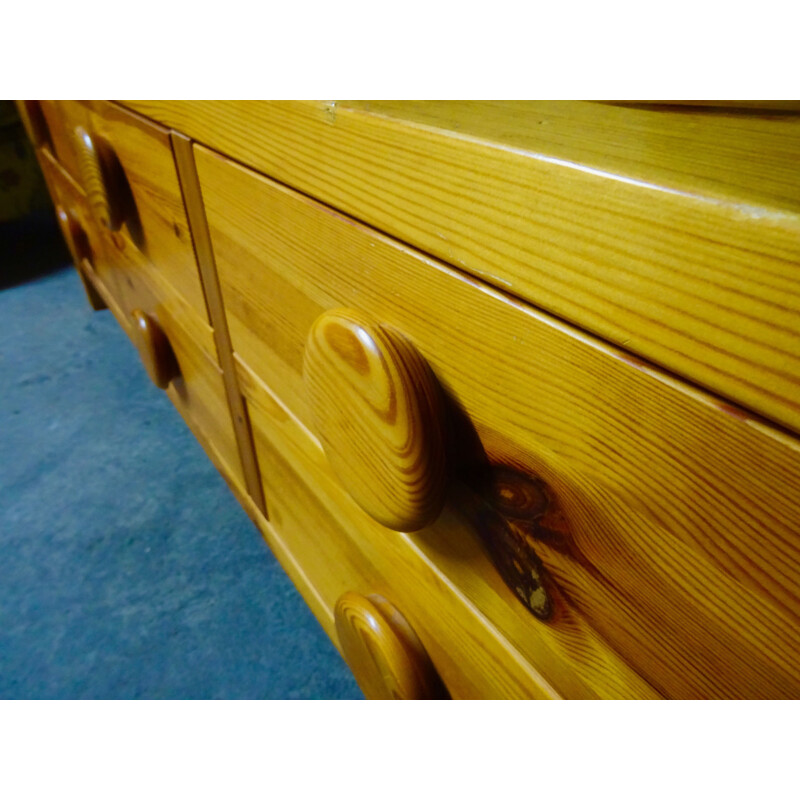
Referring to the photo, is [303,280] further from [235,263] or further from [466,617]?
[466,617]

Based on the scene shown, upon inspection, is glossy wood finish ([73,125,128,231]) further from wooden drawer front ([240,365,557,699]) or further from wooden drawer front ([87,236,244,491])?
wooden drawer front ([240,365,557,699])

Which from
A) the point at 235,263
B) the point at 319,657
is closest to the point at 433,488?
the point at 235,263

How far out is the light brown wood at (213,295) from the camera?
0.52 metres

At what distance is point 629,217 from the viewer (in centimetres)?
18

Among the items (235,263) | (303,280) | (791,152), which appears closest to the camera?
(791,152)

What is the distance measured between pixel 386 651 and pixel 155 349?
0.60 meters

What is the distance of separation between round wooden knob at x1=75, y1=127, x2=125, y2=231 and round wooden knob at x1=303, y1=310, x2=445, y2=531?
54cm

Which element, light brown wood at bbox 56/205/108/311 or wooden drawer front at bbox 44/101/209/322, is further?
light brown wood at bbox 56/205/108/311

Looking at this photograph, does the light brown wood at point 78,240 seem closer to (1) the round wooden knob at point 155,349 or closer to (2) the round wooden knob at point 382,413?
(1) the round wooden knob at point 155,349

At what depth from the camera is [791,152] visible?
0.14 m

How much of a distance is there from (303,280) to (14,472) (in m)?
0.90

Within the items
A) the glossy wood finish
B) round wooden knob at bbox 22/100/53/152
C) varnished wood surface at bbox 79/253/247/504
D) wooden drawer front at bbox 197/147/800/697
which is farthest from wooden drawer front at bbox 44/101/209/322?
round wooden knob at bbox 22/100/53/152

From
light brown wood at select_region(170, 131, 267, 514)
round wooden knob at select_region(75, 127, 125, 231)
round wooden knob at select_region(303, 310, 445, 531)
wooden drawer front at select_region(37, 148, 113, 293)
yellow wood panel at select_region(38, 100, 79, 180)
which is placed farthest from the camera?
wooden drawer front at select_region(37, 148, 113, 293)

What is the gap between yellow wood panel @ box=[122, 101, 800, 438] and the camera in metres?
0.15
